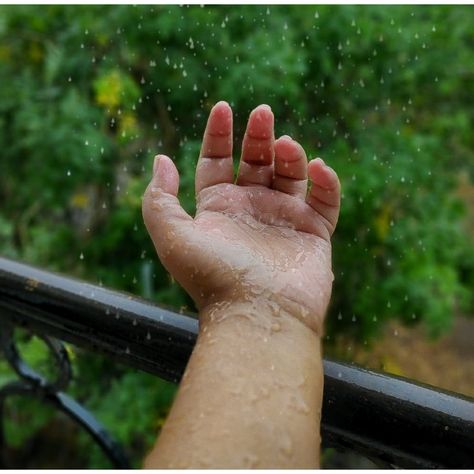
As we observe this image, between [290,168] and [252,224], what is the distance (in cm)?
12

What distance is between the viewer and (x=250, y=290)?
94 centimetres

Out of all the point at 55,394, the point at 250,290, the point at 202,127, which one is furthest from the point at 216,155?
the point at 202,127

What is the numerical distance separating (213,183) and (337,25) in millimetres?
1817

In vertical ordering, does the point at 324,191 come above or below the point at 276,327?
above

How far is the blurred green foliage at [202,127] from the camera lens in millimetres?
2648

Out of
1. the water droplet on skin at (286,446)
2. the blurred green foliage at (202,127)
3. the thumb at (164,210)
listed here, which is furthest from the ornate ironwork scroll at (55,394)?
the blurred green foliage at (202,127)

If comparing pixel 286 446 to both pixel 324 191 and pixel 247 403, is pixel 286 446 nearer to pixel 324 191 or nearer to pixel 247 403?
pixel 247 403

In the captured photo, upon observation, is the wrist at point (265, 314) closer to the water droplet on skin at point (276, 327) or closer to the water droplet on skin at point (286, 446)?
the water droplet on skin at point (276, 327)

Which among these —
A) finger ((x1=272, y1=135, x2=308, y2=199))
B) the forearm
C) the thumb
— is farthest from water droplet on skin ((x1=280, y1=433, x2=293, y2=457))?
finger ((x1=272, y1=135, x2=308, y2=199))

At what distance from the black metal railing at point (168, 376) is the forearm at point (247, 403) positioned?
36 mm

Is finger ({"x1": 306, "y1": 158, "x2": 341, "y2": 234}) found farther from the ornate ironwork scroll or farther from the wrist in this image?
the ornate ironwork scroll

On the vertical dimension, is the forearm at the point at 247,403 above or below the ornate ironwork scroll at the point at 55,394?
above

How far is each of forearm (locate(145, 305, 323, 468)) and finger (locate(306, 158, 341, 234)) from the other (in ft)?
0.97

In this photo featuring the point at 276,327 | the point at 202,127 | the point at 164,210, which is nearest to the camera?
the point at 276,327
